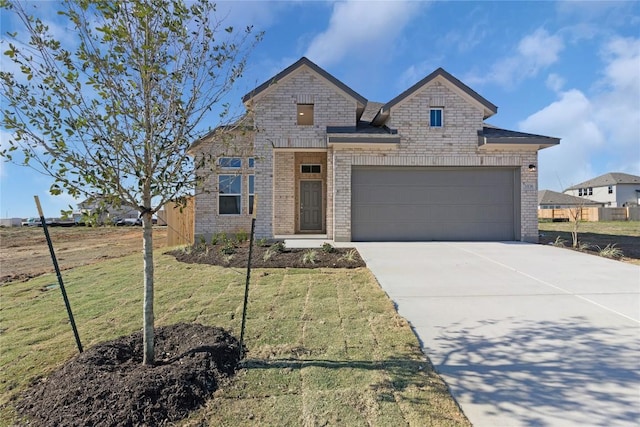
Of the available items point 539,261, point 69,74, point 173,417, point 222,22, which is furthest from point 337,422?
point 539,261

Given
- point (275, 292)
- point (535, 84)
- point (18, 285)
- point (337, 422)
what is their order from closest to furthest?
point (337, 422) < point (275, 292) < point (18, 285) < point (535, 84)

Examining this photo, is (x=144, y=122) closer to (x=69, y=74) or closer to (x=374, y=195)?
(x=69, y=74)

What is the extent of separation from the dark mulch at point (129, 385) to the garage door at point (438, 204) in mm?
9080

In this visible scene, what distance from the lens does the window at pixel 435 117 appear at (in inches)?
484

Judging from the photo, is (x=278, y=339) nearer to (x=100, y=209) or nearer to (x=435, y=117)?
(x=100, y=209)

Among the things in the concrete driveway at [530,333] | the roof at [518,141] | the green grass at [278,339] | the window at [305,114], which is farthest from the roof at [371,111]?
the green grass at [278,339]

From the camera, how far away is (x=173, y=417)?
2.56 meters

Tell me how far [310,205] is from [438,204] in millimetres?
Result: 5130

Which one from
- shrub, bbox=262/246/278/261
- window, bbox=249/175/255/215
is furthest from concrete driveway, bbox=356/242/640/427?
window, bbox=249/175/255/215

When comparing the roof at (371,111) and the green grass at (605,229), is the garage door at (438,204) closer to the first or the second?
the roof at (371,111)

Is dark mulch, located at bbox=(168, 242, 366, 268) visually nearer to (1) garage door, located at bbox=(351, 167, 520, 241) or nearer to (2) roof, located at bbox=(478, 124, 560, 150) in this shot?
(1) garage door, located at bbox=(351, 167, 520, 241)

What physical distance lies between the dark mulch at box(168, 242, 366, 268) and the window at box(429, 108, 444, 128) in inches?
231

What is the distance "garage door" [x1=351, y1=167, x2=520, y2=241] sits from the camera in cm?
1220

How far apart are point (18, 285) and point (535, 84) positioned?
691 inches
